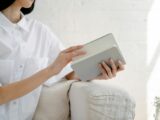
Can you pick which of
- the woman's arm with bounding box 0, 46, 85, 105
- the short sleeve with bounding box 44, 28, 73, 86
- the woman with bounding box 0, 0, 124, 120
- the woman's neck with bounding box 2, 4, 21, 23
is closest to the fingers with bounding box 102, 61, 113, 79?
the woman with bounding box 0, 0, 124, 120

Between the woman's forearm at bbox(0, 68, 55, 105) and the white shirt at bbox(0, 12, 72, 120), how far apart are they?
0.26 feet

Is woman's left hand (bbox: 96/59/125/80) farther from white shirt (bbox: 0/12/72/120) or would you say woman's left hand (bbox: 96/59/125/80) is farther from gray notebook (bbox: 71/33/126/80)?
white shirt (bbox: 0/12/72/120)

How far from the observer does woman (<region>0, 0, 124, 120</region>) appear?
1.11 meters

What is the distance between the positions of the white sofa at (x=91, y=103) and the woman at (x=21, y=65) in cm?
8

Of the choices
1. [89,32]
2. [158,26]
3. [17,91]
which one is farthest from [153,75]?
[17,91]

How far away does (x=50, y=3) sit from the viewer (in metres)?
1.67

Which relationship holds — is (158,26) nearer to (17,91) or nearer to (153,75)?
(153,75)

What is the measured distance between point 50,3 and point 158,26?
2.19ft

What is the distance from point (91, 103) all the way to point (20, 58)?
354 mm

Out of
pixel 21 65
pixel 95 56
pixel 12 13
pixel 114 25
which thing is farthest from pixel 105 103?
pixel 114 25

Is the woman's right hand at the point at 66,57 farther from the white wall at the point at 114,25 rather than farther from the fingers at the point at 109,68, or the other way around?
the white wall at the point at 114,25

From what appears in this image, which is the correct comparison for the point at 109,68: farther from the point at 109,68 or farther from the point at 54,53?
the point at 54,53

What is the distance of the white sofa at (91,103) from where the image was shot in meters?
1.02

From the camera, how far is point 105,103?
3.36 ft
